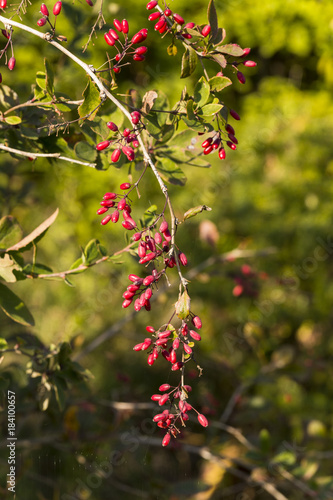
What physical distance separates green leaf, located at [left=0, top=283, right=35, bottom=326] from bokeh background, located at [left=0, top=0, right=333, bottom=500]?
7.0 inches

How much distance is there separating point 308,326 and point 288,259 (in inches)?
17.5

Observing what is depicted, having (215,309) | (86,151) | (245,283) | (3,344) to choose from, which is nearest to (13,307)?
(3,344)

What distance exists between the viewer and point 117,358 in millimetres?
2070

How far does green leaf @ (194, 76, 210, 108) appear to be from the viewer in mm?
691

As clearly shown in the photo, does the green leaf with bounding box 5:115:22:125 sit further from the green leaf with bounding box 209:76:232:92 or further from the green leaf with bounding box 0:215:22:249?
the green leaf with bounding box 209:76:232:92

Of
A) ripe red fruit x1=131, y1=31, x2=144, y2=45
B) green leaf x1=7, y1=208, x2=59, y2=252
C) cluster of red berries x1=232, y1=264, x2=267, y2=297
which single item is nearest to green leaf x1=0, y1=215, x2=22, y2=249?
green leaf x1=7, y1=208, x2=59, y2=252

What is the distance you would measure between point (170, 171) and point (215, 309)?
1.74 meters

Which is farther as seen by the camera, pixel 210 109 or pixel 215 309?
pixel 215 309

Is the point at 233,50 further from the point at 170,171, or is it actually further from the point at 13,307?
the point at 13,307

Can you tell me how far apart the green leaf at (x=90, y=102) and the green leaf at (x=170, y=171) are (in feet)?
0.58

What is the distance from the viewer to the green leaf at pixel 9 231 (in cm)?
80

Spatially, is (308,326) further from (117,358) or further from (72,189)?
(72,189)

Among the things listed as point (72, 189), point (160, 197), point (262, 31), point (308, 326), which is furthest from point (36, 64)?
point (308, 326)

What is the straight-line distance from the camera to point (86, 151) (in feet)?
2.63
